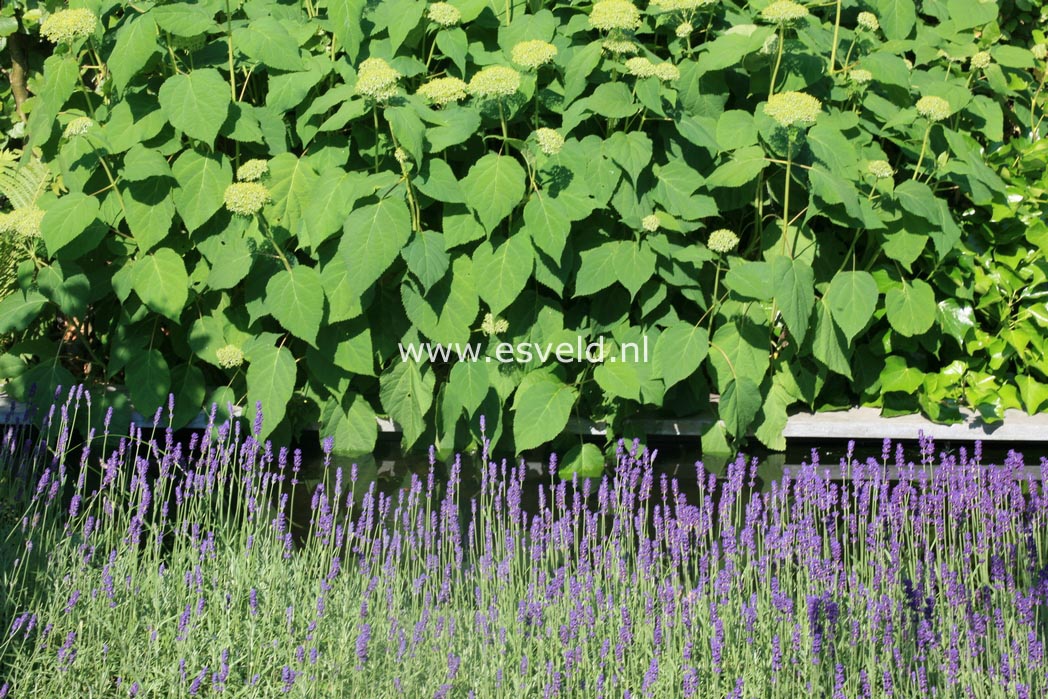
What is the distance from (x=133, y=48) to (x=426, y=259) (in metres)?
1.26

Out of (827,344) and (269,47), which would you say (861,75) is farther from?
(269,47)

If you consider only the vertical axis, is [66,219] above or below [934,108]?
below

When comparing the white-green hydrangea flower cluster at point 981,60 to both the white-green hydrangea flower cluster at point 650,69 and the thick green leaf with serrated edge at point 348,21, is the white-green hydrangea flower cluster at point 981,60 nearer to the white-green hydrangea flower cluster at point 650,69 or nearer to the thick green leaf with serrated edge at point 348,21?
the white-green hydrangea flower cluster at point 650,69

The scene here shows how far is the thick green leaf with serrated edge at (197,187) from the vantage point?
4.47m

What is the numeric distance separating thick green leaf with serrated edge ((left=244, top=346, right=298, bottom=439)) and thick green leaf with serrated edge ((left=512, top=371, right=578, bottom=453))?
2.69 feet

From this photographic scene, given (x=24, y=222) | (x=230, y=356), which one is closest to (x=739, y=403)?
(x=230, y=356)

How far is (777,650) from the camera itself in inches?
103

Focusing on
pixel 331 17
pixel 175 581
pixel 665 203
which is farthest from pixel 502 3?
pixel 175 581

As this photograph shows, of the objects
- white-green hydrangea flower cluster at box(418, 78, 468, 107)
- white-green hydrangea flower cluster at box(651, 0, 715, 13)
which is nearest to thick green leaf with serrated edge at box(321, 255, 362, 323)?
white-green hydrangea flower cluster at box(418, 78, 468, 107)

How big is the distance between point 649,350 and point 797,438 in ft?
3.07

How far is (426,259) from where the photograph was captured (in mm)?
4242

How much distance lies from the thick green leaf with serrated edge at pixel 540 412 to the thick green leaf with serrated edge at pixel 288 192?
40.5 inches

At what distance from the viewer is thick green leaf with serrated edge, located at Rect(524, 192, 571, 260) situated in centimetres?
421

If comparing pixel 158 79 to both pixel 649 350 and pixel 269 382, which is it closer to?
pixel 269 382
